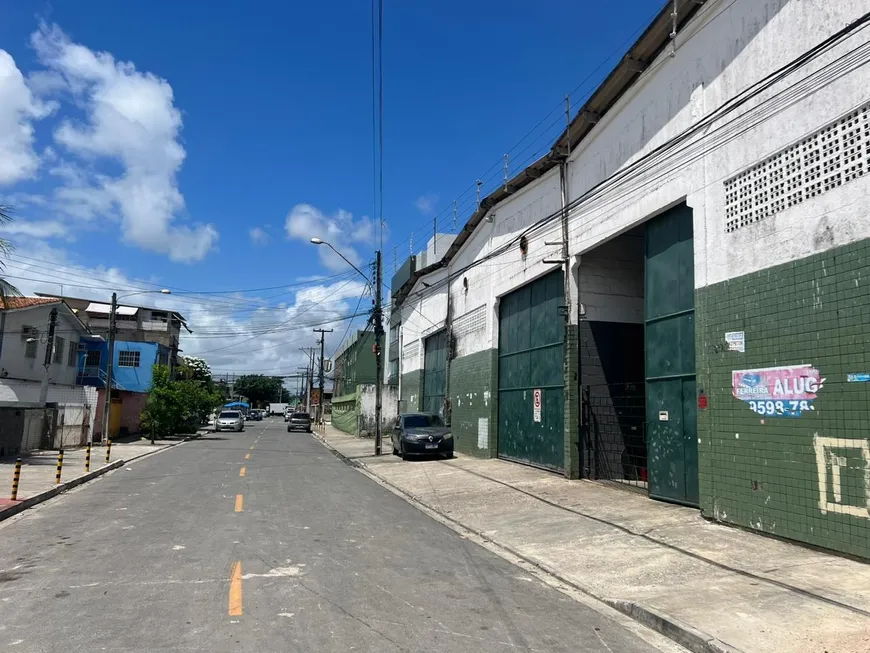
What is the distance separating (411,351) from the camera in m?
35.8

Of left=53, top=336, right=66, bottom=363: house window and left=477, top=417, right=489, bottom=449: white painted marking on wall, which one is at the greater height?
left=53, top=336, right=66, bottom=363: house window

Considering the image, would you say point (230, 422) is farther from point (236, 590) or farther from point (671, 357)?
point (236, 590)

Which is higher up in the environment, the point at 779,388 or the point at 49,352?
the point at 49,352

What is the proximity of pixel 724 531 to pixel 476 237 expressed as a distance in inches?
651

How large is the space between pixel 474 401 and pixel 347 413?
28613 millimetres

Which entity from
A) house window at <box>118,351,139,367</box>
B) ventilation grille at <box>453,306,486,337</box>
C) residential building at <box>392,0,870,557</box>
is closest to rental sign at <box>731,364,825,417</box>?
residential building at <box>392,0,870,557</box>

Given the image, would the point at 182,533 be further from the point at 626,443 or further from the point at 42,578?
the point at 626,443

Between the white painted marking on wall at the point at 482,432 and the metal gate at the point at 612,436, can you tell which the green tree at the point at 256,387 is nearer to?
the white painted marking on wall at the point at 482,432

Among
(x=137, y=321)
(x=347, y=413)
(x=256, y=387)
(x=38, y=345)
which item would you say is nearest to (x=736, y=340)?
(x=38, y=345)

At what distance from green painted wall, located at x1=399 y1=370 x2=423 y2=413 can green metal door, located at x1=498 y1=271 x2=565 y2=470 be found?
1211 cm

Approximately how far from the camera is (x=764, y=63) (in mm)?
9680

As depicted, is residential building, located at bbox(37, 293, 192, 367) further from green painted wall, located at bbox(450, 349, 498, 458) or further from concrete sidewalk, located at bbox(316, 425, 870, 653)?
concrete sidewalk, located at bbox(316, 425, 870, 653)

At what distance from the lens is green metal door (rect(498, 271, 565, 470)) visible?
55.6ft

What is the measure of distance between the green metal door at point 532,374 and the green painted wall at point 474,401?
1.20ft
